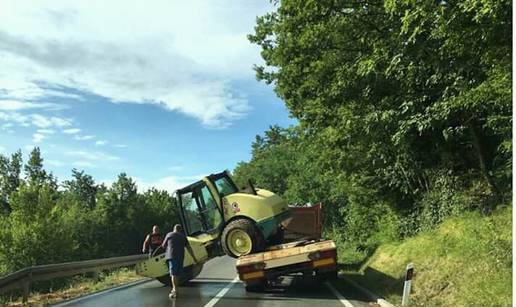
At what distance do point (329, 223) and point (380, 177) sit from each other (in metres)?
28.9

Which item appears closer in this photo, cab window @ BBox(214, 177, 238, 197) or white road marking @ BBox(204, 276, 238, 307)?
white road marking @ BBox(204, 276, 238, 307)

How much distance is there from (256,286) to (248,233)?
1.45 meters

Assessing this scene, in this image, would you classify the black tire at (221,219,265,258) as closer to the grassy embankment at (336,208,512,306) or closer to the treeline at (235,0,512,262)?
the grassy embankment at (336,208,512,306)

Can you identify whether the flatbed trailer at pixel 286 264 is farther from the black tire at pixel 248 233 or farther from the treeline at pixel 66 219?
the treeline at pixel 66 219

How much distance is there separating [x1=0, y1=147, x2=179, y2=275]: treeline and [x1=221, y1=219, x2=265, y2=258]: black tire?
25.9 feet

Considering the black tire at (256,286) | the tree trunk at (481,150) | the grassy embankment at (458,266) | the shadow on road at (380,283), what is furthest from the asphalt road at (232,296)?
the tree trunk at (481,150)

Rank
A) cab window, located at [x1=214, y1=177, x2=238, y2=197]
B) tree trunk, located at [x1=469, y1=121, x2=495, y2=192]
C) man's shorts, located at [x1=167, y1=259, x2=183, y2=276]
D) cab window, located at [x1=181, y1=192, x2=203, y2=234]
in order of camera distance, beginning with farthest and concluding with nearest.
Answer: tree trunk, located at [x1=469, y1=121, x2=495, y2=192], cab window, located at [x1=181, y1=192, x2=203, y2=234], cab window, located at [x1=214, y1=177, x2=238, y2=197], man's shorts, located at [x1=167, y1=259, x2=183, y2=276]

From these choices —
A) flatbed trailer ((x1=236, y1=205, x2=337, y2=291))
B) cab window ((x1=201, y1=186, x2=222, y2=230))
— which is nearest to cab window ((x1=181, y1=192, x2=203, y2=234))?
cab window ((x1=201, y1=186, x2=222, y2=230))

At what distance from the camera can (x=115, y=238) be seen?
263 ft

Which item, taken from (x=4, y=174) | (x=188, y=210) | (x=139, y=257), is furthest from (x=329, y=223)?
(x=4, y=174)

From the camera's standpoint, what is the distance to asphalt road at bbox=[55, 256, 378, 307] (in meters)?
12.5

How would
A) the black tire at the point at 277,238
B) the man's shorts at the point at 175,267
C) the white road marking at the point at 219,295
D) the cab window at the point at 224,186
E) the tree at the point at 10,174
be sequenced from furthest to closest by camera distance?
the tree at the point at 10,174, the black tire at the point at 277,238, the cab window at the point at 224,186, the man's shorts at the point at 175,267, the white road marking at the point at 219,295

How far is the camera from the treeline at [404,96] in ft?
34.1

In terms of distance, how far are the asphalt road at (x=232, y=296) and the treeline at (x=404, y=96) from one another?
4.05 meters
